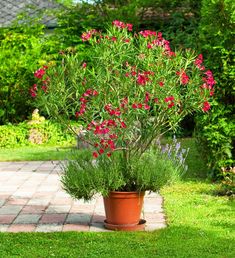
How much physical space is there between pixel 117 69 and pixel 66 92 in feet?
1.82

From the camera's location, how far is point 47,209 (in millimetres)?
7844

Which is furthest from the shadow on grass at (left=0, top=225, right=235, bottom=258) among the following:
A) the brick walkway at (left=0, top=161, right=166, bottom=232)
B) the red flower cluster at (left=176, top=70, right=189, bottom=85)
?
the red flower cluster at (left=176, top=70, right=189, bottom=85)

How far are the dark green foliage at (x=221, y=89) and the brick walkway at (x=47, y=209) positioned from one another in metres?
1.18

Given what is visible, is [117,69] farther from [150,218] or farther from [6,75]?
[6,75]

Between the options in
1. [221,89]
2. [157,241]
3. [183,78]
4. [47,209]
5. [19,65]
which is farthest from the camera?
[19,65]

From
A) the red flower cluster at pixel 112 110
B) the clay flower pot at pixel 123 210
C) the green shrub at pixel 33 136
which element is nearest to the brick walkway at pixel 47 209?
the clay flower pot at pixel 123 210

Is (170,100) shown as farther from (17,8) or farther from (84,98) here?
(17,8)

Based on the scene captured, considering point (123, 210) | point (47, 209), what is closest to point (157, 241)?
point (123, 210)

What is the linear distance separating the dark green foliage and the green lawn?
154 cm

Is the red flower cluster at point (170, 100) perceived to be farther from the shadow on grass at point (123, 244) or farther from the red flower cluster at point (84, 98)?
the shadow on grass at point (123, 244)

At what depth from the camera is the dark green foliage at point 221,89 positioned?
29.7 feet

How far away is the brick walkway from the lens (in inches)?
275

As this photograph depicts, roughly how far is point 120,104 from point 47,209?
217 centimetres

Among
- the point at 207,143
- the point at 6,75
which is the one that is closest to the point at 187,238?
the point at 207,143
